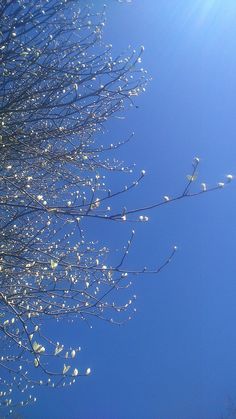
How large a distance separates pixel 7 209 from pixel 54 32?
2.03m

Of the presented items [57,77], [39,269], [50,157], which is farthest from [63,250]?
[57,77]

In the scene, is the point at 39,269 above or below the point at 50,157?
below

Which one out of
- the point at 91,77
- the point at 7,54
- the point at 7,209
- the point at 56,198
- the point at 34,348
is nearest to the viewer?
the point at 34,348

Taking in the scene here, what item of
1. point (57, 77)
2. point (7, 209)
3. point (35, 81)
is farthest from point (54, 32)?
point (7, 209)

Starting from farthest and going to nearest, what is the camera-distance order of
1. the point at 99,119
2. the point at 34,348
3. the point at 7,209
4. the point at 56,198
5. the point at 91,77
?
the point at 56,198 → the point at 7,209 → the point at 99,119 → the point at 91,77 → the point at 34,348

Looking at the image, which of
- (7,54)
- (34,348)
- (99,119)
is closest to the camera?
(34,348)

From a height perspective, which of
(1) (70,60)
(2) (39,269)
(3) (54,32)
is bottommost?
(2) (39,269)

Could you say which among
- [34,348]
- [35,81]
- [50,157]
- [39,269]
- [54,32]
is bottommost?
[34,348]

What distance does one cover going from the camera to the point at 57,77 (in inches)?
155

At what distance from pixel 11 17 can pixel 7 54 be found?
2.14ft

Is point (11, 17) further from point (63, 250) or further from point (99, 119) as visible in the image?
point (63, 250)

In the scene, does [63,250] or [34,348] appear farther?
[63,250]

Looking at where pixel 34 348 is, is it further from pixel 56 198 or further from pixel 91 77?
pixel 56 198

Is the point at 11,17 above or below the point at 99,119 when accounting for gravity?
above
